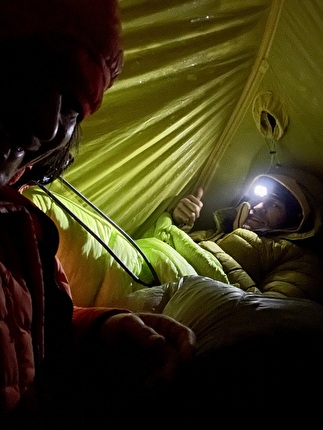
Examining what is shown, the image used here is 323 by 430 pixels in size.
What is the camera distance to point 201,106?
1.60 m

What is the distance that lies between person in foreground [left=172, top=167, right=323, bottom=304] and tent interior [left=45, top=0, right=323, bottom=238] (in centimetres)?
7

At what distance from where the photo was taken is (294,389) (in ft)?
2.08

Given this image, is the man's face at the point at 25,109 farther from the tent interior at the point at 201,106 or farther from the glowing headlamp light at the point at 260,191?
the glowing headlamp light at the point at 260,191

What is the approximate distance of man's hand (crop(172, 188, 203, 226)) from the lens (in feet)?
5.91

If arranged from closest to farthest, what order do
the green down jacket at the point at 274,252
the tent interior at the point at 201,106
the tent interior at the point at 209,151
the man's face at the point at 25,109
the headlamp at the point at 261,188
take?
the man's face at the point at 25,109 < the tent interior at the point at 209,151 < the tent interior at the point at 201,106 < the green down jacket at the point at 274,252 < the headlamp at the point at 261,188

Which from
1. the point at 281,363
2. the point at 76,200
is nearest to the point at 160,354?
the point at 281,363

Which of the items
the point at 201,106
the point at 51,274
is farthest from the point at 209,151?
the point at 51,274

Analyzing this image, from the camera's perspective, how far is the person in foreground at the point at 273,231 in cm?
184

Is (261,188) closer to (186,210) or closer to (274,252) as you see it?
(274,252)

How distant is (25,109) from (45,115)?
3 cm

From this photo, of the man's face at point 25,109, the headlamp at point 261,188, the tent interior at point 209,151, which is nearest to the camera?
the man's face at point 25,109

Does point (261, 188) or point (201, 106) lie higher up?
point (201, 106)

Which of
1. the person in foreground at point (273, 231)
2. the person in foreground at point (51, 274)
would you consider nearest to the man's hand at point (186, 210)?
the person in foreground at point (273, 231)

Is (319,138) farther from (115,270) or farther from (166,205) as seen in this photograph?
(115,270)
